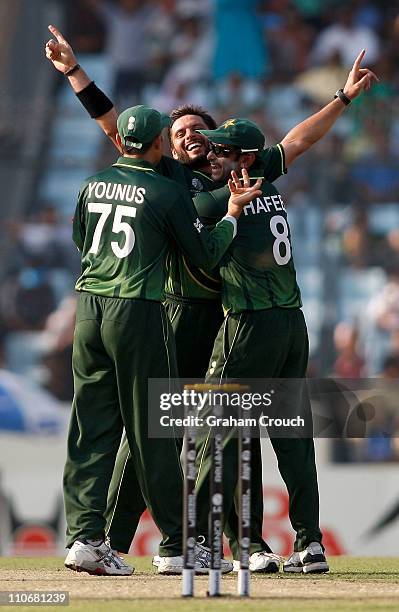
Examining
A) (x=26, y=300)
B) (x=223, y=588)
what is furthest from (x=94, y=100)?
(x=26, y=300)

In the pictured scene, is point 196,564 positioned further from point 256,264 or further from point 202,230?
point 202,230

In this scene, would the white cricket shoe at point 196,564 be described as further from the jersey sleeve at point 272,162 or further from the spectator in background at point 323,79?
the spectator in background at point 323,79

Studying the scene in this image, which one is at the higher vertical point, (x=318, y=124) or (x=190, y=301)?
(x=318, y=124)

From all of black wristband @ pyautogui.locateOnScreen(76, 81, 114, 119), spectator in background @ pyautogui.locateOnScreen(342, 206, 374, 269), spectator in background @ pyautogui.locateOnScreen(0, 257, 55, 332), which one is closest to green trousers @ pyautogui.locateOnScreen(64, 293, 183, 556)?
black wristband @ pyautogui.locateOnScreen(76, 81, 114, 119)

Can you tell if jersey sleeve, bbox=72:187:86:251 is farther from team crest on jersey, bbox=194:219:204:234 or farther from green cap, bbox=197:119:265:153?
green cap, bbox=197:119:265:153

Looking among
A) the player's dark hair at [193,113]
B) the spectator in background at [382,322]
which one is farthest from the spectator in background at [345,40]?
the player's dark hair at [193,113]

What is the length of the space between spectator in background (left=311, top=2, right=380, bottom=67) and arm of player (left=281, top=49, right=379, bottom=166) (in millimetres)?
9692

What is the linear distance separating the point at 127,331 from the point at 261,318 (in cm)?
78

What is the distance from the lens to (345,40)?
1678cm

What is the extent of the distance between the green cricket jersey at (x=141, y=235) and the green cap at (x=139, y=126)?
15 centimetres

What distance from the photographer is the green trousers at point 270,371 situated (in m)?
6.31

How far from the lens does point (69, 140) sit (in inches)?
661

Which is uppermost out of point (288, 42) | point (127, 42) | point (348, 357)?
point (127, 42)

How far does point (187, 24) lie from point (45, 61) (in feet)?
6.53
